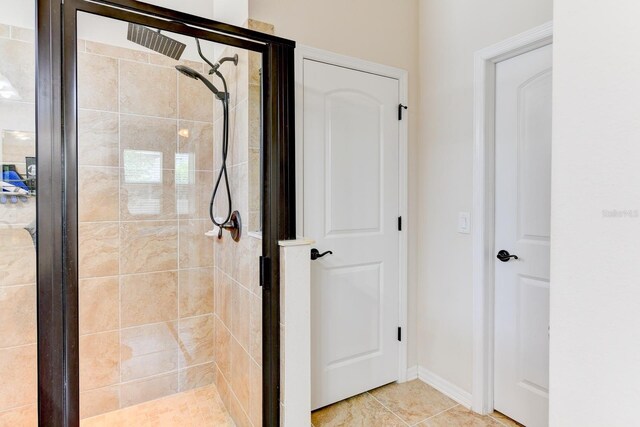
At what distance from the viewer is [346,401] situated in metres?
2.10

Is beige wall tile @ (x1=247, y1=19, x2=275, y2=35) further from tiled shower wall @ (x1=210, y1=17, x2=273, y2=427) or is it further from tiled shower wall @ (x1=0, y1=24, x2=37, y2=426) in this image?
tiled shower wall @ (x1=0, y1=24, x2=37, y2=426)

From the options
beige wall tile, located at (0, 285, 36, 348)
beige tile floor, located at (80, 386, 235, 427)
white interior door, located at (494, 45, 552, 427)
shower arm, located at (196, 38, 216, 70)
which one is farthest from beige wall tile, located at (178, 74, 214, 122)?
white interior door, located at (494, 45, 552, 427)

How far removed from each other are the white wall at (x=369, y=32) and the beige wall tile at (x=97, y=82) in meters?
0.75

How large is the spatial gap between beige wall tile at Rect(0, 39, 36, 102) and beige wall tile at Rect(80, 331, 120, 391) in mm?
980

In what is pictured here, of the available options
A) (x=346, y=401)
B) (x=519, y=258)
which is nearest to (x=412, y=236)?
(x=519, y=258)

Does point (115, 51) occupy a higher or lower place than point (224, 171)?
higher

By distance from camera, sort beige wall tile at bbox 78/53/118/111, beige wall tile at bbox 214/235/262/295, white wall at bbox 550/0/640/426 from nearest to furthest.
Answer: white wall at bbox 550/0/640/426
beige wall tile at bbox 78/53/118/111
beige wall tile at bbox 214/235/262/295

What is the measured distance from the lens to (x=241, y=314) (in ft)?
5.65

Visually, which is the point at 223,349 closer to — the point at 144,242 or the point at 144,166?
the point at 144,242

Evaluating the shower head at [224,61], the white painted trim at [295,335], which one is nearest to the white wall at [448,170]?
the white painted trim at [295,335]

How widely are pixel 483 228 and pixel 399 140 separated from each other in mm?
777

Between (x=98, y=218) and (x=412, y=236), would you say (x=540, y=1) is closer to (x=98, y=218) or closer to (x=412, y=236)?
(x=412, y=236)

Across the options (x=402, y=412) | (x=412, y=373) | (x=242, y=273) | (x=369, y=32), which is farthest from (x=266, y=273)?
(x=369, y=32)

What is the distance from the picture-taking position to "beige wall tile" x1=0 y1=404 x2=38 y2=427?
4.07ft
